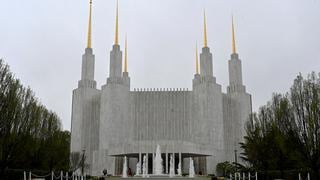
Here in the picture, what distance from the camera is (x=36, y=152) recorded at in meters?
29.0

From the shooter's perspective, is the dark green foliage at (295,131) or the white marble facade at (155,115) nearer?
the dark green foliage at (295,131)

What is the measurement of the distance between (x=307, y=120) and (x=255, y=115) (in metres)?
13.4

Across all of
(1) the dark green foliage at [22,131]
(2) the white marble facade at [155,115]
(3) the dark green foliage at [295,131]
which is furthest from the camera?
(2) the white marble facade at [155,115]

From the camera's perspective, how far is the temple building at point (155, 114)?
198ft

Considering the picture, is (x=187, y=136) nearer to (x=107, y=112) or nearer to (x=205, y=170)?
(x=205, y=170)

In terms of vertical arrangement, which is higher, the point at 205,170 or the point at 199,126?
the point at 199,126

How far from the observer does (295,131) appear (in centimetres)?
2058

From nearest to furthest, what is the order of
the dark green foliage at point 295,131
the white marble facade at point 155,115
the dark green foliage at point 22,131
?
1. the dark green foliage at point 295,131
2. the dark green foliage at point 22,131
3. the white marble facade at point 155,115

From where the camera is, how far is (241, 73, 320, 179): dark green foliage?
18.9 m

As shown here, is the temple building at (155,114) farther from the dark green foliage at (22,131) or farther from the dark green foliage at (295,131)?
the dark green foliage at (295,131)

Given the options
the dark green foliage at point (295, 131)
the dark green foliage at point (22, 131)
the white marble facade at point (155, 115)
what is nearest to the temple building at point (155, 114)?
the white marble facade at point (155, 115)

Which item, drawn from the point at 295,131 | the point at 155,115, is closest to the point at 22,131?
the point at 295,131

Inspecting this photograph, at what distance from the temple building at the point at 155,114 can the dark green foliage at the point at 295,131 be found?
1183 inches

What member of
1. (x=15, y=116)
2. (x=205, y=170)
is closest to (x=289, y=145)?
(x=15, y=116)
